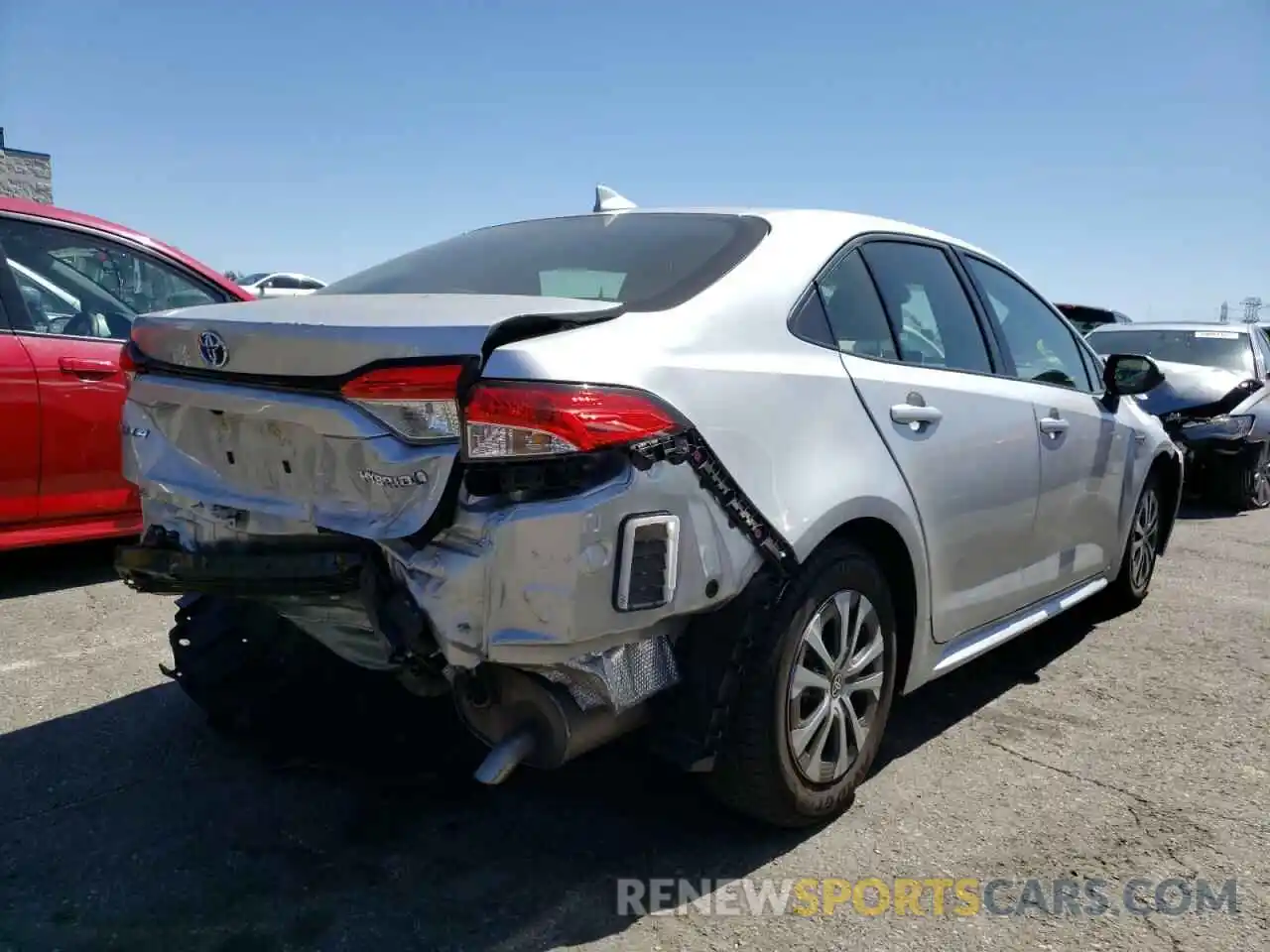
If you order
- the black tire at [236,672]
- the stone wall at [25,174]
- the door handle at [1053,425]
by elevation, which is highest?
the stone wall at [25,174]

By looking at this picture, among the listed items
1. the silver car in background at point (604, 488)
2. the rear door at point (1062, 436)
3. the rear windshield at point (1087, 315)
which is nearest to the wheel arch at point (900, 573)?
the silver car in background at point (604, 488)

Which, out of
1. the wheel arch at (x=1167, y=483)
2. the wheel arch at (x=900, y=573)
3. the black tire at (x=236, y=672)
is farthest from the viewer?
the wheel arch at (x=1167, y=483)

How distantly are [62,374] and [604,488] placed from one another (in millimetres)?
3447

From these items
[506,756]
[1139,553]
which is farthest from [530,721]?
[1139,553]

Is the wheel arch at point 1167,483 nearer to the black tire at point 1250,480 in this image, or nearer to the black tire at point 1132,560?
the black tire at point 1132,560

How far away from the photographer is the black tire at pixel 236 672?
10.2 ft

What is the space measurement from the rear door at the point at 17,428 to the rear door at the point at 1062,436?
12.6 ft

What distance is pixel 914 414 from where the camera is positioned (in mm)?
2984

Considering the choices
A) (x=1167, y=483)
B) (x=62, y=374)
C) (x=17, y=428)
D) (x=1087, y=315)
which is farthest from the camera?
(x=1087, y=315)

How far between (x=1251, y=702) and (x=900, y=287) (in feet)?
7.04

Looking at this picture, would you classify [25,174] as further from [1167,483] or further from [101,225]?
[1167,483]

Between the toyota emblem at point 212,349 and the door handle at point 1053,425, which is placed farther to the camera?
the door handle at point 1053,425

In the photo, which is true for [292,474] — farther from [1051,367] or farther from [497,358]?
[1051,367]

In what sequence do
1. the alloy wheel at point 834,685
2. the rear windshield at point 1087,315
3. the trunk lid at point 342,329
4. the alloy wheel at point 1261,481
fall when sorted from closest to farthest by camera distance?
the trunk lid at point 342,329
the alloy wheel at point 834,685
the alloy wheel at point 1261,481
the rear windshield at point 1087,315
